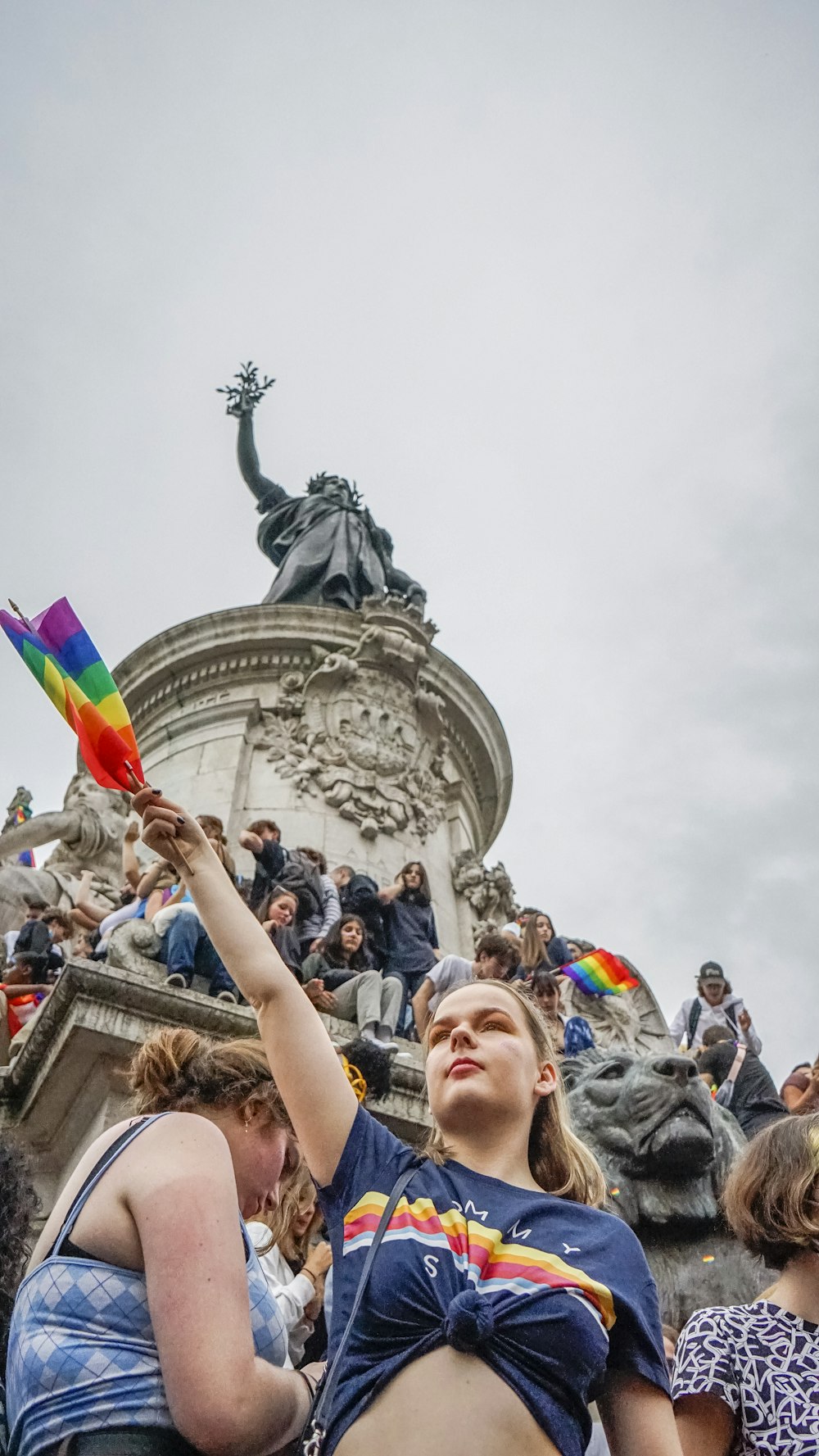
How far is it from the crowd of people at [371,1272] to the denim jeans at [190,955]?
126 inches

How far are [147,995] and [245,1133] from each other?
3.21m

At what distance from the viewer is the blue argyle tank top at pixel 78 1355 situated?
180cm

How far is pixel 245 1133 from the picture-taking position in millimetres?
2375

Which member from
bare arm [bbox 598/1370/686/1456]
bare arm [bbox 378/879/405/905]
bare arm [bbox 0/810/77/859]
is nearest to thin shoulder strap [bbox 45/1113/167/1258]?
bare arm [bbox 598/1370/686/1456]

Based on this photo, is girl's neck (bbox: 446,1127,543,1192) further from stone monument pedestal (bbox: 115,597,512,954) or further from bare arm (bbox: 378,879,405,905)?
stone monument pedestal (bbox: 115,597,512,954)

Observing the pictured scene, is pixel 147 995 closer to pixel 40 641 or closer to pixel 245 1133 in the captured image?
pixel 40 641

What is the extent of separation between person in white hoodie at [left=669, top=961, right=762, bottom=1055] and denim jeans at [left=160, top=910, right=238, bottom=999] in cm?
395

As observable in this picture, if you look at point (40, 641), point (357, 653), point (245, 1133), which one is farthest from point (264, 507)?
point (245, 1133)

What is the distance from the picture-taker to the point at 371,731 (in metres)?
12.6

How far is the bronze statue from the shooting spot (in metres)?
16.8

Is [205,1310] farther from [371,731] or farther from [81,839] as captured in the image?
[371,731]

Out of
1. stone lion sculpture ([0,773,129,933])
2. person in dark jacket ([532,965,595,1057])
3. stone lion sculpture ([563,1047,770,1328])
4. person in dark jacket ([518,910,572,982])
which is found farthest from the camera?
stone lion sculpture ([0,773,129,933])

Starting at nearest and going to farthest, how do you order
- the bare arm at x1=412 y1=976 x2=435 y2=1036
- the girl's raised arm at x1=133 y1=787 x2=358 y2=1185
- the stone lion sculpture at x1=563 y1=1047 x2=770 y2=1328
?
the girl's raised arm at x1=133 y1=787 x2=358 y2=1185 < the stone lion sculpture at x1=563 y1=1047 x2=770 y2=1328 < the bare arm at x1=412 y1=976 x2=435 y2=1036

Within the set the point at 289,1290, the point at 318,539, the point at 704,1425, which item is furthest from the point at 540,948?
the point at 318,539
